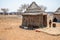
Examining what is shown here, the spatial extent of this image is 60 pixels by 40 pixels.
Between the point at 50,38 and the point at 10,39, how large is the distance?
324 cm

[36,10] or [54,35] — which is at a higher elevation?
[36,10]

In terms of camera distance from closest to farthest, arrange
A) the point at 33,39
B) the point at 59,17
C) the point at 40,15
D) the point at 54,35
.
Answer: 1. the point at 33,39
2. the point at 54,35
3. the point at 40,15
4. the point at 59,17

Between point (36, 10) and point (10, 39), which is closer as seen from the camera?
point (10, 39)

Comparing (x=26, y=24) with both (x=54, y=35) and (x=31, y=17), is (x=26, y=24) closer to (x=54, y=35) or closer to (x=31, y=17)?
(x=31, y=17)

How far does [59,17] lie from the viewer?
79.2 ft

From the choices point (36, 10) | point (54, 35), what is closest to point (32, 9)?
point (36, 10)

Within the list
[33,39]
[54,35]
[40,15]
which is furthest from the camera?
[40,15]

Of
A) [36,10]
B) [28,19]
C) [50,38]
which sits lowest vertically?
[50,38]

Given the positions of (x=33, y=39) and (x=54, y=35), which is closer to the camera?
(x=33, y=39)

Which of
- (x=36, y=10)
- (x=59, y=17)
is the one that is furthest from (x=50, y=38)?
(x=59, y=17)

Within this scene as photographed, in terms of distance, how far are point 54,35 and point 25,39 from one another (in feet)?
9.37

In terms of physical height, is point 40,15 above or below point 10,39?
above

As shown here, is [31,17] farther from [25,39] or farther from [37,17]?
[25,39]

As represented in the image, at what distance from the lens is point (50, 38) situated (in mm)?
10594
